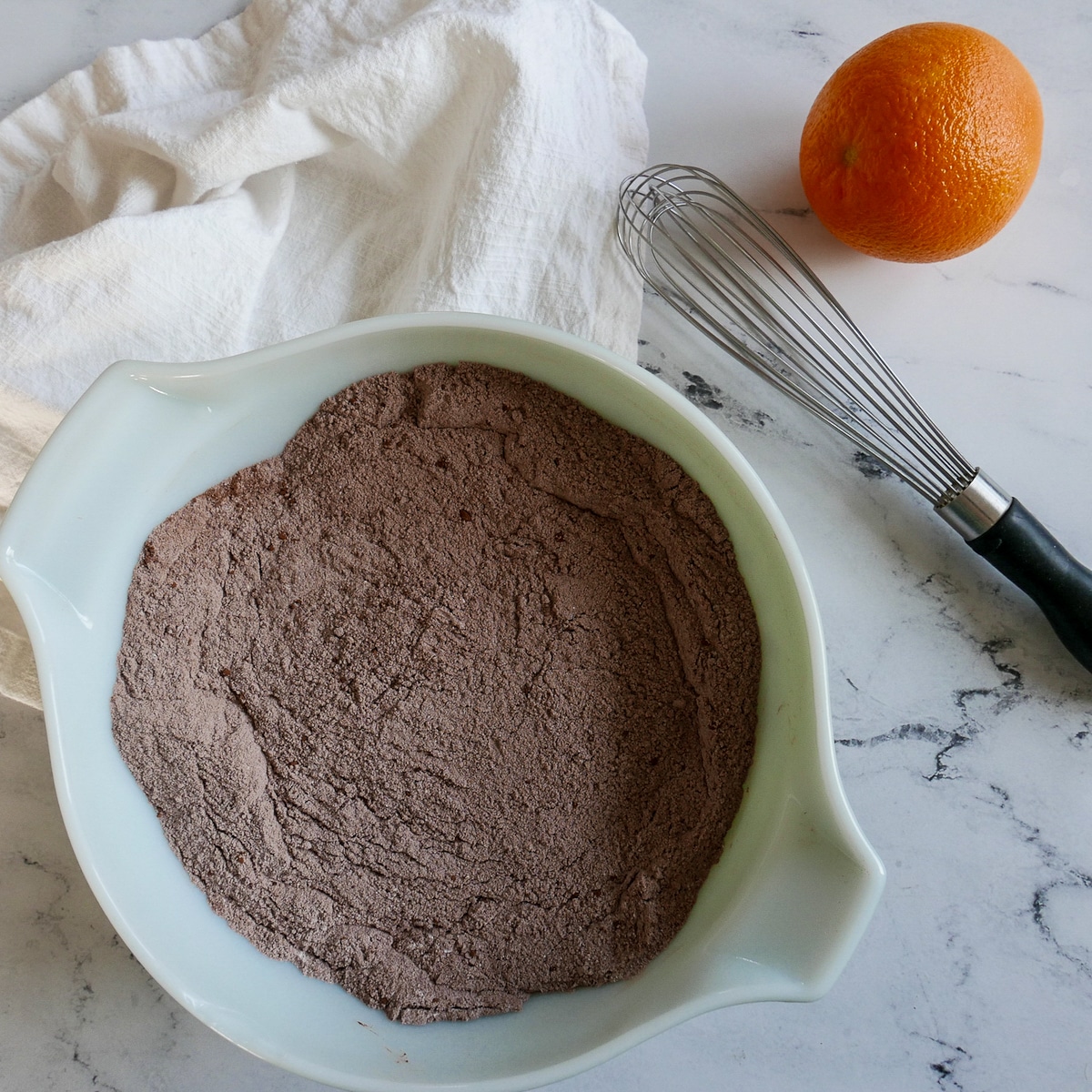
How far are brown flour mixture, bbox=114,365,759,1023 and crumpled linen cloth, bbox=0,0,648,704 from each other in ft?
0.40

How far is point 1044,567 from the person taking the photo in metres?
0.66

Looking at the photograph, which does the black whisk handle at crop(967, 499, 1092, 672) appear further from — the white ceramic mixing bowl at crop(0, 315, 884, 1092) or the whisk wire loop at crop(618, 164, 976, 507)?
the white ceramic mixing bowl at crop(0, 315, 884, 1092)

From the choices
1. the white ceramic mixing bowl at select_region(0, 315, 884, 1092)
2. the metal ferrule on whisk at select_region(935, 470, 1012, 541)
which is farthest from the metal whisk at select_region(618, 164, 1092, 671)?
the white ceramic mixing bowl at select_region(0, 315, 884, 1092)

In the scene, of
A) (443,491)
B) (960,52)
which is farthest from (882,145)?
(443,491)

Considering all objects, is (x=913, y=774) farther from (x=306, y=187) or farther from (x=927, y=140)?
(x=306, y=187)

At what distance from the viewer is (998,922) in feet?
2.31

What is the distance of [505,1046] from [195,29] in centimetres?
83

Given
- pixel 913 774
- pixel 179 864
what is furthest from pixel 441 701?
pixel 913 774

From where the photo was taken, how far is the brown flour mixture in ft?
2.08

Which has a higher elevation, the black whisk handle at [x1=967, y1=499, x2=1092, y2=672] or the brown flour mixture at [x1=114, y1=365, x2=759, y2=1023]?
the black whisk handle at [x1=967, y1=499, x2=1092, y2=672]

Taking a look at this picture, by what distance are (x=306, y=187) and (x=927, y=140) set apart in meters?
0.46

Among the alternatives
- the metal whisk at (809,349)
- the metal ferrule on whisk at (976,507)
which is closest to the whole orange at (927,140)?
the metal whisk at (809,349)

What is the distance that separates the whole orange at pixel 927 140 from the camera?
0.60m

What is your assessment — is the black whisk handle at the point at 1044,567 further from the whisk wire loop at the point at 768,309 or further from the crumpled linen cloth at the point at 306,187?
the crumpled linen cloth at the point at 306,187
